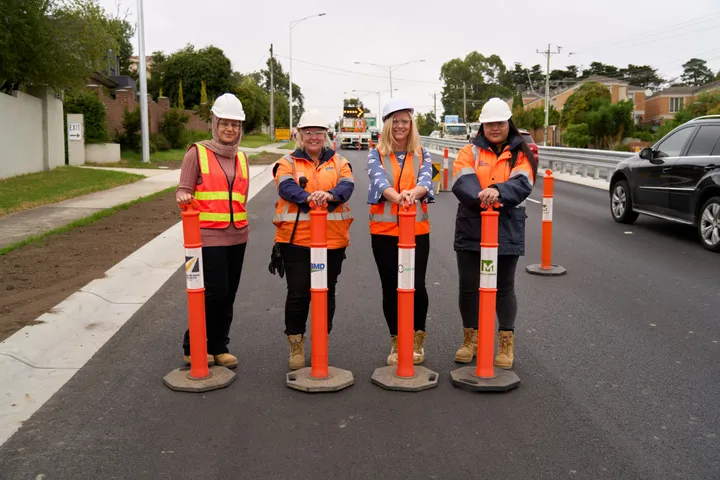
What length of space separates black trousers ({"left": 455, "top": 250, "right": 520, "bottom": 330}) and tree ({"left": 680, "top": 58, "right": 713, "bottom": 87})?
5058 inches

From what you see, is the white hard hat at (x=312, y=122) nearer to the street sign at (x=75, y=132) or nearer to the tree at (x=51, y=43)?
the tree at (x=51, y=43)

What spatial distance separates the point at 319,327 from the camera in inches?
200

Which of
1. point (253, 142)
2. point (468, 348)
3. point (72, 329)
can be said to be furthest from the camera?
point (253, 142)

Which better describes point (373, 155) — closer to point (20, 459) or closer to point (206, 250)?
point (206, 250)

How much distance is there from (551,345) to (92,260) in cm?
582

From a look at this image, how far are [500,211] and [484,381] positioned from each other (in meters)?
1.21

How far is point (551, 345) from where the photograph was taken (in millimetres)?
5984

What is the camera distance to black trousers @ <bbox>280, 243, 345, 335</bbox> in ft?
17.5

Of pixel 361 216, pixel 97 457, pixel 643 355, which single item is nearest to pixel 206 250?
pixel 97 457

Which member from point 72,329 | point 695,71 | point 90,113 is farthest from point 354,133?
point 695,71

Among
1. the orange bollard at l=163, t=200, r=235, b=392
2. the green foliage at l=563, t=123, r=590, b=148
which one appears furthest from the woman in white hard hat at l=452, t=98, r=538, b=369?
the green foliage at l=563, t=123, r=590, b=148

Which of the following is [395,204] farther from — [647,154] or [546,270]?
[647,154]

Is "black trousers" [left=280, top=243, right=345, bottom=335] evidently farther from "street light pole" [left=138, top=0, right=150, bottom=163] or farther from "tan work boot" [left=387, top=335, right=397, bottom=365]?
"street light pole" [left=138, top=0, right=150, bottom=163]

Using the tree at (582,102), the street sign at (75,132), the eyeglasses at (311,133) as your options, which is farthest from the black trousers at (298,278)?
the tree at (582,102)
